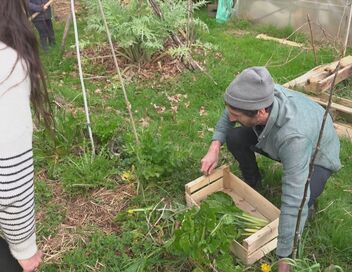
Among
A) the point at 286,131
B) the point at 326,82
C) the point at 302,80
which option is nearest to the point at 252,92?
the point at 286,131

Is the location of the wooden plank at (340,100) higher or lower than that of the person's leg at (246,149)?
lower

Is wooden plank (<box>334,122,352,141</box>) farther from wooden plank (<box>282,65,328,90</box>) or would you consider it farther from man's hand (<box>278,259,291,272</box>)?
man's hand (<box>278,259,291,272</box>)

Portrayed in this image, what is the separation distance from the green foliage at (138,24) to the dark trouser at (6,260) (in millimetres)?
3553

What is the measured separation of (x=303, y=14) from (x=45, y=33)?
3.58 metres

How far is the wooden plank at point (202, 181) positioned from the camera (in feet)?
10.0

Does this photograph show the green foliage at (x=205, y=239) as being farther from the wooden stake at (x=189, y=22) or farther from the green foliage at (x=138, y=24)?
the wooden stake at (x=189, y=22)

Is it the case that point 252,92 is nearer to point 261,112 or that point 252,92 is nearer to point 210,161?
point 261,112

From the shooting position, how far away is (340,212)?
10.2 ft

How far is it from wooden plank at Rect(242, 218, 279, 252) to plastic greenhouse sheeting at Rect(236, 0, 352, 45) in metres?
4.00

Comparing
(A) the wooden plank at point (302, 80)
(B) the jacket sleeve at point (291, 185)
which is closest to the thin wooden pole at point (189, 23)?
(A) the wooden plank at point (302, 80)

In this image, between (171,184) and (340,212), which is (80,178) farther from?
(340,212)

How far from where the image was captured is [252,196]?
10.00 feet

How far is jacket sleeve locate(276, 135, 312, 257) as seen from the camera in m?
2.39

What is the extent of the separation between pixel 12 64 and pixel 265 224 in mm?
1902
